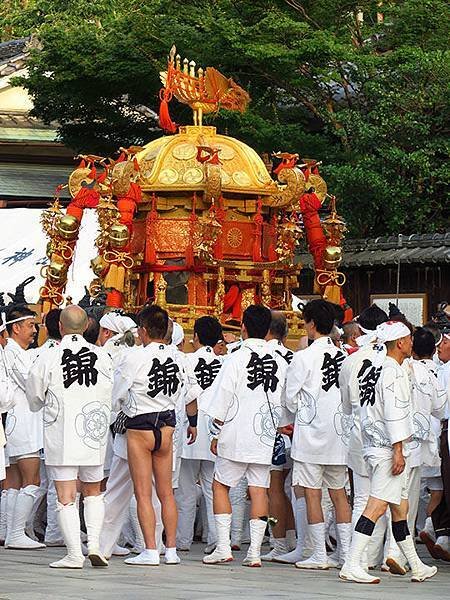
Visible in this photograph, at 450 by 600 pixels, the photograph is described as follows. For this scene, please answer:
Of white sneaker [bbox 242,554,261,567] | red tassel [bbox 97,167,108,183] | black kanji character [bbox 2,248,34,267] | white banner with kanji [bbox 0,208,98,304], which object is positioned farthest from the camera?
black kanji character [bbox 2,248,34,267]

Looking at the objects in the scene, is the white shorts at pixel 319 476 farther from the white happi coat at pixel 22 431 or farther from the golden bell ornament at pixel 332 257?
the golden bell ornament at pixel 332 257

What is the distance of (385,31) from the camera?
2297 cm

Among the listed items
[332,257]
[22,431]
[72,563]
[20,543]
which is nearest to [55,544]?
[20,543]

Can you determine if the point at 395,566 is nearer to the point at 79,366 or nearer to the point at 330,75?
the point at 79,366

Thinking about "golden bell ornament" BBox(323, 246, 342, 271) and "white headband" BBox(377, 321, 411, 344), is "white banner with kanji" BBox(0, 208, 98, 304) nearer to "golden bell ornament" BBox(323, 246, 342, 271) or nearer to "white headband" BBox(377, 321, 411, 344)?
"golden bell ornament" BBox(323, 246, 342, 271)

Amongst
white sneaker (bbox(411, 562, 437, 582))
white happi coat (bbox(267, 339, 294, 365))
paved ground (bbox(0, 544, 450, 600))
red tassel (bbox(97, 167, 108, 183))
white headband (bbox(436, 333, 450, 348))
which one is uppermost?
red tassel (bbox(97, 167, 108, 183))

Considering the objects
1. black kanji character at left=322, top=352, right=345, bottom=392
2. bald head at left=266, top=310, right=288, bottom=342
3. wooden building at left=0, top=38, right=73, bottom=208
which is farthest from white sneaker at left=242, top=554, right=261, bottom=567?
wooden building at left=0, top=38, right=73, bottom=208

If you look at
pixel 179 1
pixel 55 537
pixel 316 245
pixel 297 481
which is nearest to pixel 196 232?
pixel 316 245

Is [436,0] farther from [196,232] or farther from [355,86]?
[196,232]

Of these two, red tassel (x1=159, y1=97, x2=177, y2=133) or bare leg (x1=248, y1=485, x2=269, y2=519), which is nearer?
bare leg (x1=248, y1=485, x2=269, y2=519)

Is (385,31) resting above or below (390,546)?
above

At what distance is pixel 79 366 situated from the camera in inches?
387

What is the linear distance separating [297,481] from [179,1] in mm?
15001

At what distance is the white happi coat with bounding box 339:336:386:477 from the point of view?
9562 millimetres
